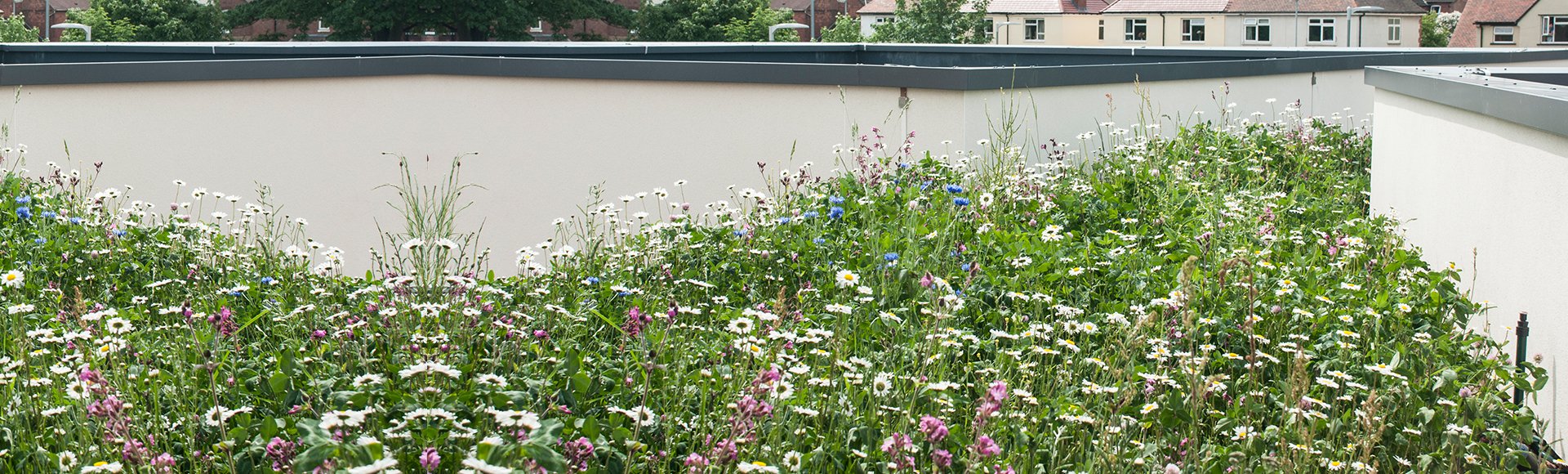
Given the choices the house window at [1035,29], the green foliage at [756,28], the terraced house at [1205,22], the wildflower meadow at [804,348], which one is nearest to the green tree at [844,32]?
the terraced house at [1205,22]

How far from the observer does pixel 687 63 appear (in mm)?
8898

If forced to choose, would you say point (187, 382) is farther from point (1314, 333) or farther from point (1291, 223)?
point (1291, 223)

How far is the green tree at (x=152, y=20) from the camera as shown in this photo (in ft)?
184

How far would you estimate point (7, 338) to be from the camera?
4.50 metres

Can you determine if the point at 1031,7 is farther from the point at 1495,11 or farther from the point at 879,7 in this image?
the point at 1495,11

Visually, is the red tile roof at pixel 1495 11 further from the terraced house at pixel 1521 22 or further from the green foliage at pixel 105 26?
the green foliage at pixel 105 26

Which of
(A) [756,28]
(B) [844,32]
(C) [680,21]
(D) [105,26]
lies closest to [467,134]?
(C) [680,21]

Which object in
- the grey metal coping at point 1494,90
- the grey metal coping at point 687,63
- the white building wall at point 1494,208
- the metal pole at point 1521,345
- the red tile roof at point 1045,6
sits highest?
the red tile roof at point 1045,6

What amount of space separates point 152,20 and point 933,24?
38.2 m

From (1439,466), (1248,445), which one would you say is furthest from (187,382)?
(1439,466)

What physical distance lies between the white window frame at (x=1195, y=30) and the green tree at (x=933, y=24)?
1365cm

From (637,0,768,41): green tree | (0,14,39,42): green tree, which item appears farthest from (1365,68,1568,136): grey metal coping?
(0,14,39,42): green tree

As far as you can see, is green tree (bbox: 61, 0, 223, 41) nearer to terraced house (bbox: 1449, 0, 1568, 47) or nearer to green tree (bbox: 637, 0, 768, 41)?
green tree (bbox: 637, 0, 768, 41)

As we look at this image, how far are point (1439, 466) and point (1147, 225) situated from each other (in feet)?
8.43
